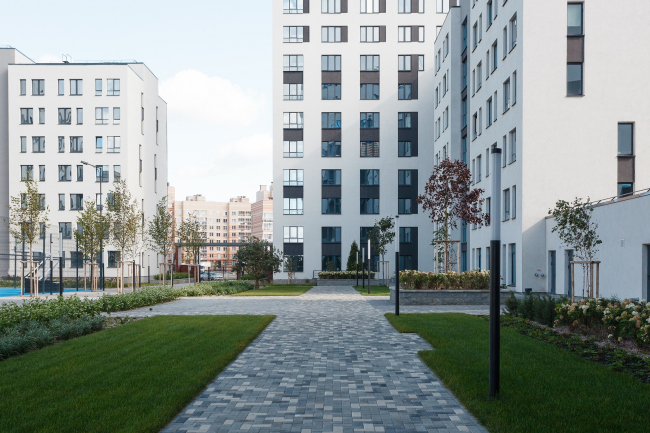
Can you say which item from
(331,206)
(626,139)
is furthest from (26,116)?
(626,139)

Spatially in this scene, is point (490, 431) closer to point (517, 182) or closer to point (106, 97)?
point (517, 182)

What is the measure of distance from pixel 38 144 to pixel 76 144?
3.99 m

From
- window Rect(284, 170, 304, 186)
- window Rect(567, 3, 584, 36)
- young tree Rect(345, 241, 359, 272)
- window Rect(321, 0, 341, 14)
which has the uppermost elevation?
window Rect(321, 0, 341, 14)

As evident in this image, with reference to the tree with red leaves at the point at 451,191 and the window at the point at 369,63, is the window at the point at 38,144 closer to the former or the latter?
the window at the point at 369,63

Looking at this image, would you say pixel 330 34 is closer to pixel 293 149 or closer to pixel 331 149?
pixel 331 149

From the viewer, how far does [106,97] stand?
58938 millimetres

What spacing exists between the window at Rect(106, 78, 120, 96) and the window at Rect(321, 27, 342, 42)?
73.1 ft

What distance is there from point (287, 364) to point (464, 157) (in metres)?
37.7

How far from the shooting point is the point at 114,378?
26.0 feet

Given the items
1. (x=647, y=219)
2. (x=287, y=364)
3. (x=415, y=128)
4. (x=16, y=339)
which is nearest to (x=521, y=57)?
(x=647, y=219)

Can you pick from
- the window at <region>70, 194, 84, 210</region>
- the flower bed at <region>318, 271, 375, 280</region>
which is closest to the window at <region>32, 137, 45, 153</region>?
the window at <region>70, 194, 84, 210</region>

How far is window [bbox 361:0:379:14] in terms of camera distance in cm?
5722

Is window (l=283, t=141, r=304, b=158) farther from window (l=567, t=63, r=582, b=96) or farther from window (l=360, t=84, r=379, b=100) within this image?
window (l=567, t=63, r=582, b=96)

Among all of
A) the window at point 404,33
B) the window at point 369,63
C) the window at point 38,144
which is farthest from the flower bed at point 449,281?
the window at point 38,144
